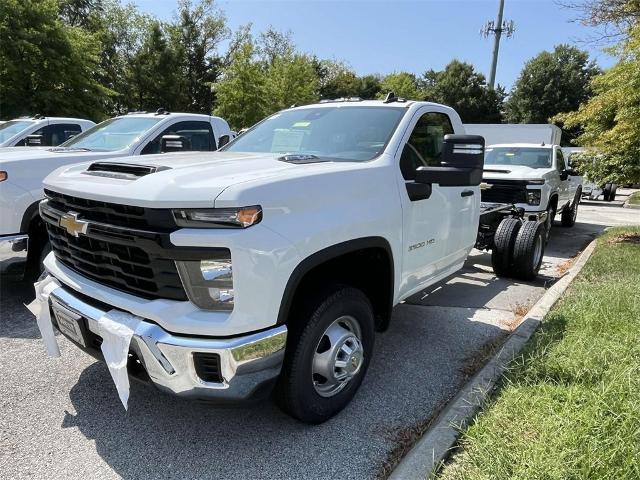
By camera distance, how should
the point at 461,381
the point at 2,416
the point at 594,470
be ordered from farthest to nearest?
the point at 461,381 < the point at 2,416 < the point at 594,470

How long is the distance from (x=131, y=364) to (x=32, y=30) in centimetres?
1786

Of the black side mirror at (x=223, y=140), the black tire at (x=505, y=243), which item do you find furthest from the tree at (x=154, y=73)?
the black tire at (x=505, y=243)

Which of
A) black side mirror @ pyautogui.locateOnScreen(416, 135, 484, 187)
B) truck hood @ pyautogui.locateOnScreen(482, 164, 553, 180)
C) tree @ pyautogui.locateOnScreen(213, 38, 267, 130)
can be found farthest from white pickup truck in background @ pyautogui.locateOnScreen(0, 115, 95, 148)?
tree @ pyautogui.locateOnScreen(213, 38, 267, 130)

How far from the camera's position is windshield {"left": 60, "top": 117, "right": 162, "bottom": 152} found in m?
6.14

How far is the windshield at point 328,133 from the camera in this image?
337cm

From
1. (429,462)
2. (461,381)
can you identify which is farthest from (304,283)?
(461,381)

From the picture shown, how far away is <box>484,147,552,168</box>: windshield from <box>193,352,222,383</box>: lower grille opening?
9.07 metres

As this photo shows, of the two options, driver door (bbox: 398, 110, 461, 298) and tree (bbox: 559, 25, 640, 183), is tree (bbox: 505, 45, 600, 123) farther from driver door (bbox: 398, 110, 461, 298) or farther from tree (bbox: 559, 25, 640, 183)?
driver door (bbox: 398, 110, 461, 298)

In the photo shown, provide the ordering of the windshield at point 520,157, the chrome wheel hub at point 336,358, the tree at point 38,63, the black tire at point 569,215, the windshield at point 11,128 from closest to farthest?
the chrome wheel hub at point 336,358 < the windshield at point 11,128 < the windshield at point 520,157 < the black tire at point 569,215 < the tree at point 38,63

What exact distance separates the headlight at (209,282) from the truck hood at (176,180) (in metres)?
0.27

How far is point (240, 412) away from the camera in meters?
2.97

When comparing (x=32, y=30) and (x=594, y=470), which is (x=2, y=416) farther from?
(x=32, y=30)

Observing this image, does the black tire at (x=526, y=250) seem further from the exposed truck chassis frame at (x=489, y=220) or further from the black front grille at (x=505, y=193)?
the black front grille at (x=505, y=193)

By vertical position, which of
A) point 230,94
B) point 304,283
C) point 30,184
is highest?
point 230,94
